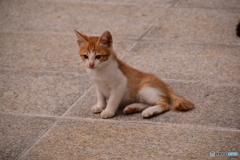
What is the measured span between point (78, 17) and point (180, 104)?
533 centimetres

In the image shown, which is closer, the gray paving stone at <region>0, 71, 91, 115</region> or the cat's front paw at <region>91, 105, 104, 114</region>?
the cat's front paw at <region>91, 105, 104, 114</region>

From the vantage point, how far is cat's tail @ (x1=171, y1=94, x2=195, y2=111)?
539 centimetres

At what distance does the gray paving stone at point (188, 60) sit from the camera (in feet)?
21.9

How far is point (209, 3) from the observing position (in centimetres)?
1062

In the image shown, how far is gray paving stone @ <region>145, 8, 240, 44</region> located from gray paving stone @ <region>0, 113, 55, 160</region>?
4013 millimetres

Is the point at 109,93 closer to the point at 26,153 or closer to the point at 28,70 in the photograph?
the point at 26,153

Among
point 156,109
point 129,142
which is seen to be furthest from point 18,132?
point 156,109

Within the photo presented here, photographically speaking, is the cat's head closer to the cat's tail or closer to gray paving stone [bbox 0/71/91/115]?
gray paving stone [bbox 0/71/91/115]

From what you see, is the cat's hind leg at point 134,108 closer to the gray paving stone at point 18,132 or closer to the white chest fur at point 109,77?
the white chest fur at point 109,77

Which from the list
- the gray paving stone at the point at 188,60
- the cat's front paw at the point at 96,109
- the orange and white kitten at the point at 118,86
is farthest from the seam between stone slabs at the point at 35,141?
the gray paving stone at the point at 188,60

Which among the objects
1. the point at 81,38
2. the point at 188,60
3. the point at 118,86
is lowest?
the point at 188,60

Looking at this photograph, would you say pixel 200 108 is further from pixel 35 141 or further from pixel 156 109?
pixel 35 141

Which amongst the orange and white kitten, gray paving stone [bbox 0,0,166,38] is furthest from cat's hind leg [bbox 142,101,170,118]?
gray paving stone [bbox 0,0,166,38]

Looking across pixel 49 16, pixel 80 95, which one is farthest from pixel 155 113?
pixel 49 16
